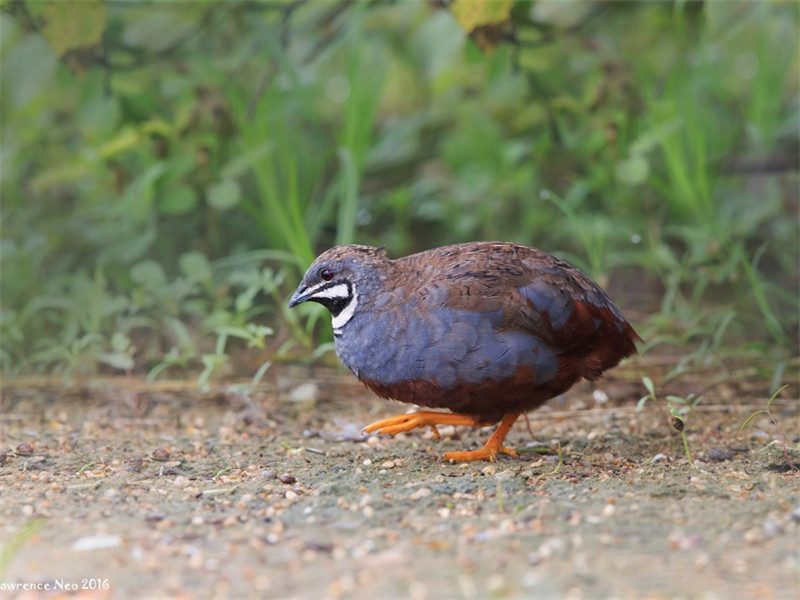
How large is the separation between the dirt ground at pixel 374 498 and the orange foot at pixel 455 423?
0.24ft

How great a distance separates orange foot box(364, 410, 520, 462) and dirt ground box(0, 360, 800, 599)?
0.07m

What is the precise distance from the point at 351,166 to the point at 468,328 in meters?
2.10

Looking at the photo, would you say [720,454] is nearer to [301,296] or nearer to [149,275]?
[301,296]

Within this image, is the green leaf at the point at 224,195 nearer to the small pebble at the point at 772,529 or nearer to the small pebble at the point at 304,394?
the small pebble at the point at 304,394

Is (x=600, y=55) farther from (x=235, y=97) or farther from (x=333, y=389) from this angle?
(x=333, y=389)

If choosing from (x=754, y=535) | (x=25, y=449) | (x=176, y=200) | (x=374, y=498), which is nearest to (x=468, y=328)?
(x=374, y=498)

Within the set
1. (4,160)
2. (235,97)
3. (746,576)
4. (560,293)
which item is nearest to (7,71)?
(4,160)

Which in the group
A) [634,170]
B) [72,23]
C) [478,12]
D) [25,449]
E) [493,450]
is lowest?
[493,450]

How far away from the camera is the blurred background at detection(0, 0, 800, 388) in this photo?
17.4 feet

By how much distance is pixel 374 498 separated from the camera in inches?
130

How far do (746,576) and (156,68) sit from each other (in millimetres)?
4872

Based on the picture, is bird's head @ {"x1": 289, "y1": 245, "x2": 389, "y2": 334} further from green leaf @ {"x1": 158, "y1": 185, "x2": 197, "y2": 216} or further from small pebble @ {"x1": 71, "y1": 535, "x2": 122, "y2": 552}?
green leaf @ {"x1": 158, "y1": 185, "x2": 197, "y2": 216}

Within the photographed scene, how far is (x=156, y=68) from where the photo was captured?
6.07m

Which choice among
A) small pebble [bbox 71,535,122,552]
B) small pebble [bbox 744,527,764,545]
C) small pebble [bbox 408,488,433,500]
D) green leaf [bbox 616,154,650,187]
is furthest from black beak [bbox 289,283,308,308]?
green leaf [bbox 616,154,650,187]
